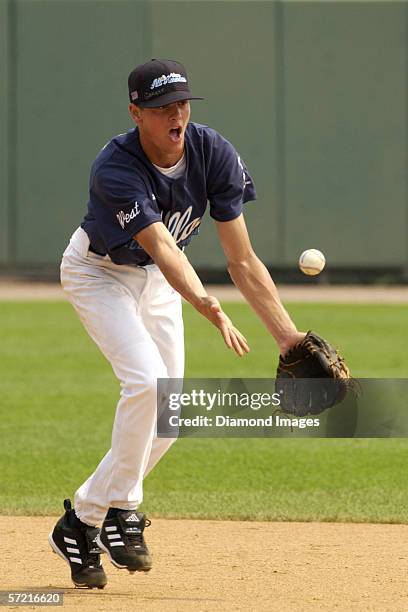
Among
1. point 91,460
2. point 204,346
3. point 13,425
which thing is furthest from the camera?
point 204,346

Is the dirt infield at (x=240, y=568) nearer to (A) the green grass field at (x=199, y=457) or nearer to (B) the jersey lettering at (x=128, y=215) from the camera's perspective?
(A) the green grass field at (x=199, y=457)

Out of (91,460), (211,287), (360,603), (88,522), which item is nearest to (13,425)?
(91,460)

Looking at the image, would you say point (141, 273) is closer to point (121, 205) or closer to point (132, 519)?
point (121, 205)

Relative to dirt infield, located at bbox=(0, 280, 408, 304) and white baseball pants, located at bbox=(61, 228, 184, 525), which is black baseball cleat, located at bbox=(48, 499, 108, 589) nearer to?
white baseball pants, located at bbox=(61, 228, 184, 525)

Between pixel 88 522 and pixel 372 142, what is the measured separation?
17.8m

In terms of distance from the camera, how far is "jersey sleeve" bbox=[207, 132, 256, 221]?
5090mm

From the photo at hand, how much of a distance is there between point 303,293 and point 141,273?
15866mm

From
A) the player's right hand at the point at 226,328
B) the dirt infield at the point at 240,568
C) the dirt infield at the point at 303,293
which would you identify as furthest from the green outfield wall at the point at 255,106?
the player's right hand at the point at 226,328

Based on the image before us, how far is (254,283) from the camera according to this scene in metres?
5.18

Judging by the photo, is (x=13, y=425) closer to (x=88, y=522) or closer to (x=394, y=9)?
(x=88, y=522)

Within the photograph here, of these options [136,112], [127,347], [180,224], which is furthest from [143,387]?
[136,112]

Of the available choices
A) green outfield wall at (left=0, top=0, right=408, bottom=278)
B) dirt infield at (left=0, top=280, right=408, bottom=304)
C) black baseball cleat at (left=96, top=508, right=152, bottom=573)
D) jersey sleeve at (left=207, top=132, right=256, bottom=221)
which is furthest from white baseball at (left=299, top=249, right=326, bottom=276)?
green outfield wall at (left=0, top=0, right=408, bottom=278)

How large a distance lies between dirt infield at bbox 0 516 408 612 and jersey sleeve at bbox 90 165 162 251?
4.53 ft

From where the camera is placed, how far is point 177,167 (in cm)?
500
